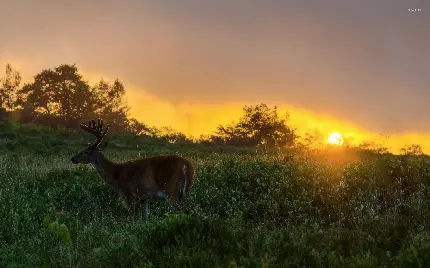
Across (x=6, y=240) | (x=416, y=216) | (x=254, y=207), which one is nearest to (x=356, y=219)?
(x=416, y=216)

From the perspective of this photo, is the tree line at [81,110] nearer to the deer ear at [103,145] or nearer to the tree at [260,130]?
the tree at [260,130]

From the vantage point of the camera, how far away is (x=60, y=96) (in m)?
72.0

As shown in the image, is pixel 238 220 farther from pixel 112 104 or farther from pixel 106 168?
pixel 112 104

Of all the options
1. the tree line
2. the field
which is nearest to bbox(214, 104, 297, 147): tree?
the tree line

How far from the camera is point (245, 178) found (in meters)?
14.8

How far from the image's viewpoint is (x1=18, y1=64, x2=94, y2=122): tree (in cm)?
7144

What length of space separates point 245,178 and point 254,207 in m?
2.43

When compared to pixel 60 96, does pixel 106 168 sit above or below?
below

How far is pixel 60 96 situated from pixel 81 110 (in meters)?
3.35

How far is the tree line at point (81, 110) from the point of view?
66500mm

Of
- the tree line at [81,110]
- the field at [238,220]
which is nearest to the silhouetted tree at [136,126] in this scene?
the tree line at [81,110]

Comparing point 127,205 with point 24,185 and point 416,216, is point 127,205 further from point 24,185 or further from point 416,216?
point 416,216

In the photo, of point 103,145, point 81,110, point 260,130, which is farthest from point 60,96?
point 103,145

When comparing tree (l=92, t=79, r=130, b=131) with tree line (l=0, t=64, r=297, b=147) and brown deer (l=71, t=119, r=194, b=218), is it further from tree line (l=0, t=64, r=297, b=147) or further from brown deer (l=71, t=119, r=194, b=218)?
brown deer (l=71, t=119, r=194, b=218)
